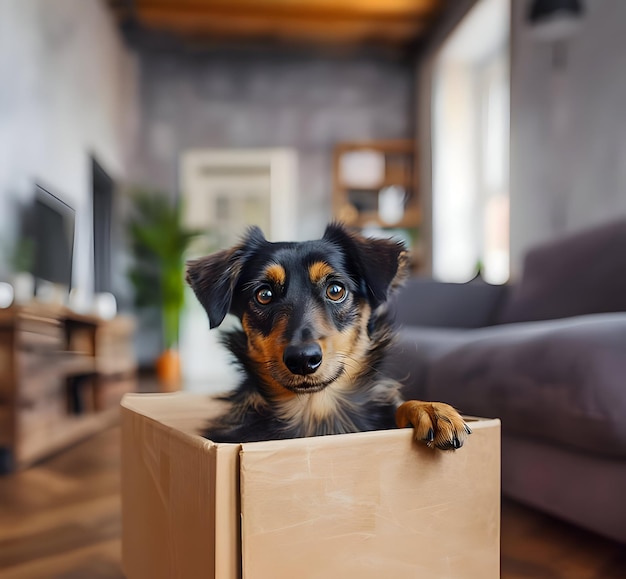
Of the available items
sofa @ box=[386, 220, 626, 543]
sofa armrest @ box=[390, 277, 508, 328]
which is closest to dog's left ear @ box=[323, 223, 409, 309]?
sofa @ box=[386, 220, 626, 543]

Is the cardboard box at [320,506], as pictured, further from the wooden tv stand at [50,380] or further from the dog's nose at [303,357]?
the wooden tv stand at [50,380]

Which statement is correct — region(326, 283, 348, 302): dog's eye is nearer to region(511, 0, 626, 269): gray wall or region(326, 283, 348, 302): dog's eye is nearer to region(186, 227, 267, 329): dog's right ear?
region(186, 227, 267, 329): dog's right ear

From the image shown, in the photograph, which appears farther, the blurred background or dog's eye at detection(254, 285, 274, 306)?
the blurred background

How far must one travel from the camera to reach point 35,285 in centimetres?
374

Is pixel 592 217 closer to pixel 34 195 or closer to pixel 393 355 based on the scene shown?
pixel 393 355

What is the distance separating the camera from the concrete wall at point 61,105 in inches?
142

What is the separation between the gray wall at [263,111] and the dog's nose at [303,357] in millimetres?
6346

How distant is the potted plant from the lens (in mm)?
6883

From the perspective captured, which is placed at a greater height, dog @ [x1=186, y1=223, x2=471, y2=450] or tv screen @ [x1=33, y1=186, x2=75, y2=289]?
tv screen @ [x1=33, y1=186, x2=75, y2=289]

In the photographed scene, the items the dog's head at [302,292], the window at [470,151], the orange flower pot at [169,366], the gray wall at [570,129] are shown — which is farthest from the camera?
the orange flower pot at [169,366]

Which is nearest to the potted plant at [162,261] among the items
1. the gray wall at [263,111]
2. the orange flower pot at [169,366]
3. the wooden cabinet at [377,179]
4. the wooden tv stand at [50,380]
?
the orange flower pot at [169,366]

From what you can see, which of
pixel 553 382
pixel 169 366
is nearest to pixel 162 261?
pixel 169 366

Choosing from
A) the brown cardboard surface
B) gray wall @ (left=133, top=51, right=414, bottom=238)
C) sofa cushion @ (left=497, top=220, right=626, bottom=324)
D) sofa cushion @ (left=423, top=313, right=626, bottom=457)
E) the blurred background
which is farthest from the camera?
gray wall @ (left=133, top=51, right=414, bottom=238)

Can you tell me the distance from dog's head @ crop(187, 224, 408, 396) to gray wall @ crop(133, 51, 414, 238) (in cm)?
613
